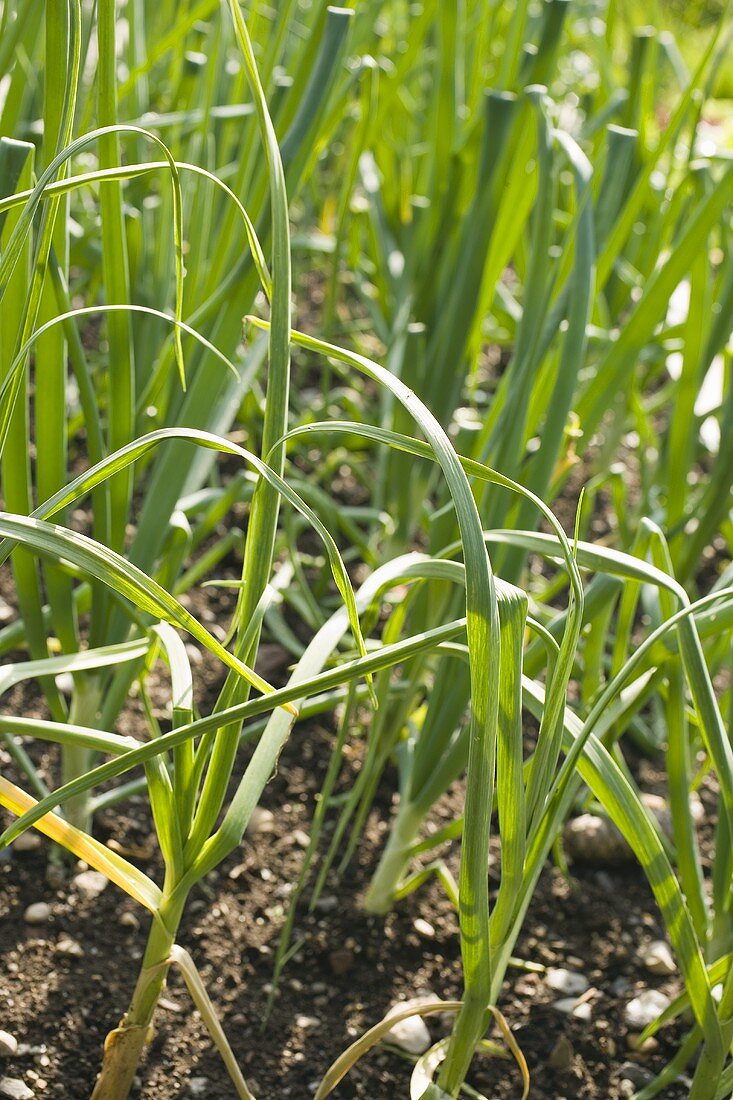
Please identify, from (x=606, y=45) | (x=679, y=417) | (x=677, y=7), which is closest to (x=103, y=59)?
(x=679, y=417)

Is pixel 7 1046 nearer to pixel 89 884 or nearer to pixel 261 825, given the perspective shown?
pixel 89 884

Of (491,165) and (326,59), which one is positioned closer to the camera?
(326,59)

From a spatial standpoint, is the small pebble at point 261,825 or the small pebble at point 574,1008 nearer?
the small pebble at point 574,1008

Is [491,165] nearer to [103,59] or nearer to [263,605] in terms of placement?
[103,59]

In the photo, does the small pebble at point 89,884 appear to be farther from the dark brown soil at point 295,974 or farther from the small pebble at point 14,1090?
the small pebble at point 14,1090

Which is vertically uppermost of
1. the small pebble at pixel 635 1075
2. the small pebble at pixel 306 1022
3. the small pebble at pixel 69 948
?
the small pebble at pixel 635 1075

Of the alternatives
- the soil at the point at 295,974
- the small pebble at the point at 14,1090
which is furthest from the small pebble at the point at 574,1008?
the small pebble at the point at 14,1090

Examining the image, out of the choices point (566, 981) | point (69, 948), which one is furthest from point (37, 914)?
point (566, 981)
